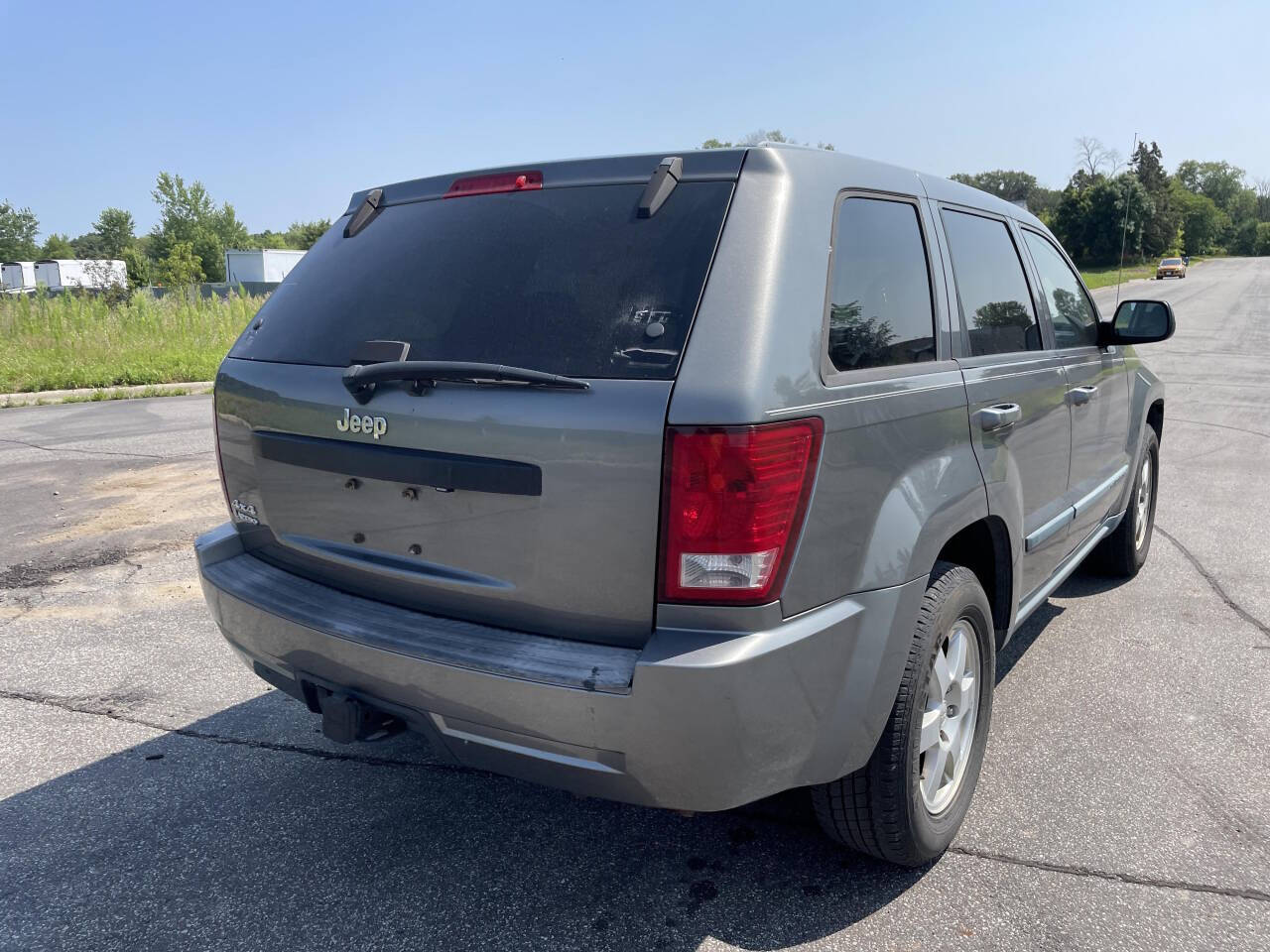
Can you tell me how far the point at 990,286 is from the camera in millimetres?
3291

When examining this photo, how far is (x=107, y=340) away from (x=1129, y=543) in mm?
16803

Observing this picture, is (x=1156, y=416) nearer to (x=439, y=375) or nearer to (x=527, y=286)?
(x=527, y=286)

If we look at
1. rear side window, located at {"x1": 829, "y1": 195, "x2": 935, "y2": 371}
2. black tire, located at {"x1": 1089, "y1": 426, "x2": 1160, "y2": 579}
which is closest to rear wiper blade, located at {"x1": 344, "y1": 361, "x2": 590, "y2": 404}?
rear side window, located at {"x1": 829, "y1": 195, "x2": 935, "y2": 371}

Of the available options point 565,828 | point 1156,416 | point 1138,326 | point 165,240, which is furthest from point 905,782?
point 165,240

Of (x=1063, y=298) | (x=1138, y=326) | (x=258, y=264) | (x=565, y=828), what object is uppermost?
(x=258, y=264)

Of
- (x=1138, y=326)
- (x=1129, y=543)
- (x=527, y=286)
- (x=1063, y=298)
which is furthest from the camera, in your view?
(x=1129, y=543)

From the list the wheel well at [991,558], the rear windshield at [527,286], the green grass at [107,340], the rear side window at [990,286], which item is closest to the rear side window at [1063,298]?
the rear side window at [990,286]

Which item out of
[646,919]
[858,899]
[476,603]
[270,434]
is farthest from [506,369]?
[858,899]

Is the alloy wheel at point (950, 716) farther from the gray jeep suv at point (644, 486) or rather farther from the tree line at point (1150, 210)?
the tree line at point (1150, 210)

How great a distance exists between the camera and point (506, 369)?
2.17m

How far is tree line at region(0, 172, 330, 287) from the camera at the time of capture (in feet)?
243

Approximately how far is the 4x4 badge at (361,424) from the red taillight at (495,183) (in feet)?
2.50

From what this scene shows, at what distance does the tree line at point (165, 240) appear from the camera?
7412cm

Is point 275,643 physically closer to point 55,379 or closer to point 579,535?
point 579,535
